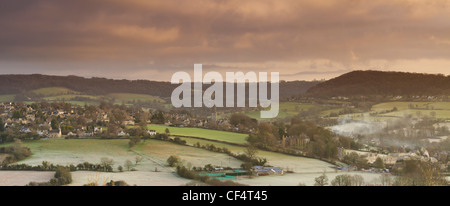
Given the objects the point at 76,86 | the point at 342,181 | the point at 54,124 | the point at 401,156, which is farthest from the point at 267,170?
the point at 76,86

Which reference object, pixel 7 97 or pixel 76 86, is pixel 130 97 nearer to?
pixel 76 86

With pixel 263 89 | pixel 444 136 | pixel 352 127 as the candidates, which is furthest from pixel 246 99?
pixel 444 136

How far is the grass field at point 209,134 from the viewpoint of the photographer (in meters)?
12.4

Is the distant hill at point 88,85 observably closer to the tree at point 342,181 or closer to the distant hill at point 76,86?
the distant hill at point 76,86

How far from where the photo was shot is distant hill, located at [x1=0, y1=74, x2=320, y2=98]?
1395 centimetres

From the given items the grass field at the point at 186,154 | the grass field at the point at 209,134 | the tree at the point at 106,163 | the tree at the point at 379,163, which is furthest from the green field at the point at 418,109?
the tree at the point at 106,163

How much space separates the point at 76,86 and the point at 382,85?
38.1 feet

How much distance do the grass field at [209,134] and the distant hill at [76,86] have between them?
60.8 inches

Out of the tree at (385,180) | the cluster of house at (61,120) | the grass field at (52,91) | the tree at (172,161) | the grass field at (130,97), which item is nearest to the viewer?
the tree at (385,180)

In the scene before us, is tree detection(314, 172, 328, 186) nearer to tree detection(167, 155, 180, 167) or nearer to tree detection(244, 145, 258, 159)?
tree detection(244, 145, 258, 159)

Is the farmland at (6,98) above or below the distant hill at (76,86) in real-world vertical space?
below

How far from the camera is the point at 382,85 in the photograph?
43.7 feet
